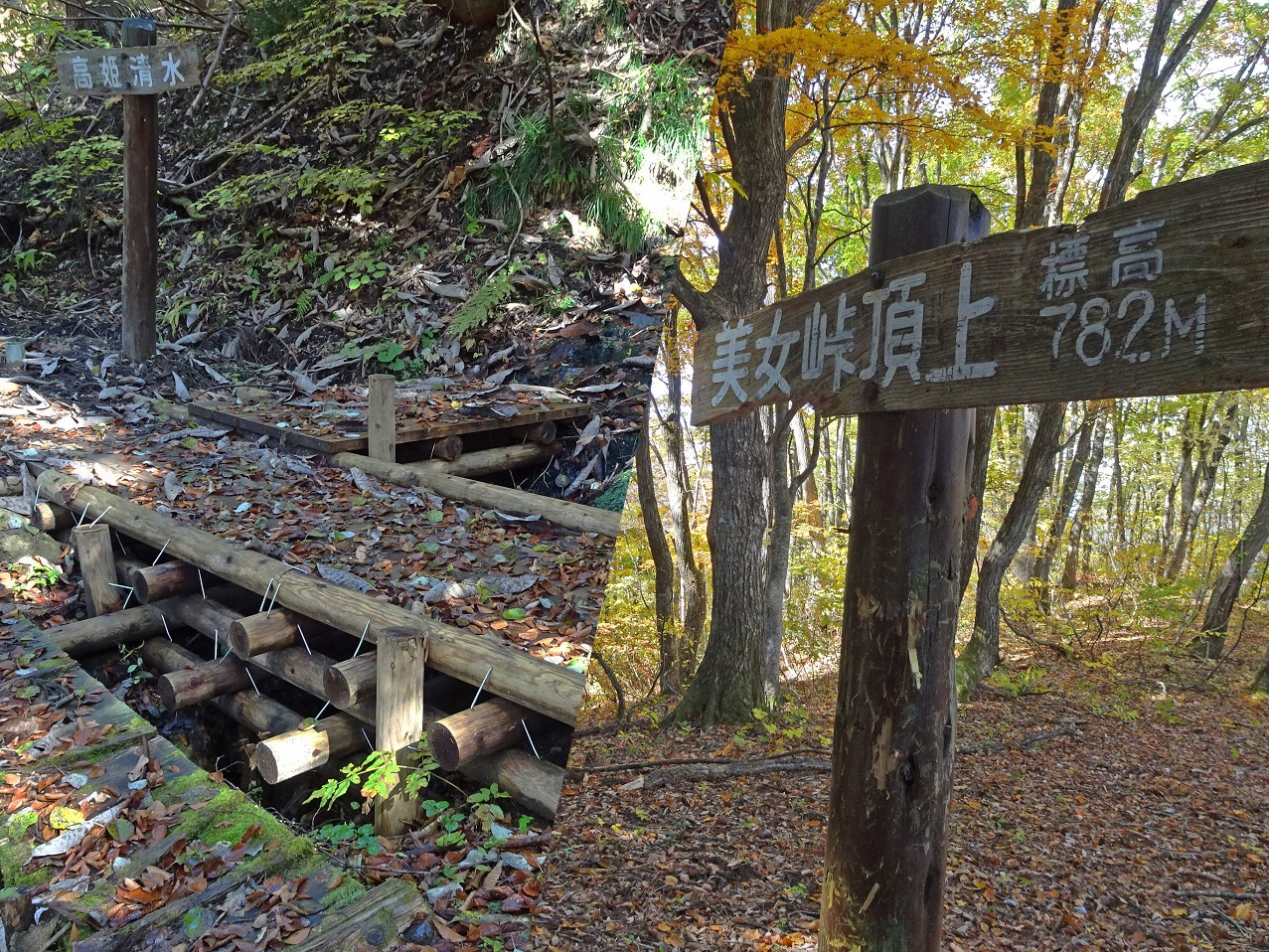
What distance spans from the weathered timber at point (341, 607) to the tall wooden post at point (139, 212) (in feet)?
5.10

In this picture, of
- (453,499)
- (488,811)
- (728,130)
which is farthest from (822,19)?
(488,811)

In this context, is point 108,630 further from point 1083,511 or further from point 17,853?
point 1083,511

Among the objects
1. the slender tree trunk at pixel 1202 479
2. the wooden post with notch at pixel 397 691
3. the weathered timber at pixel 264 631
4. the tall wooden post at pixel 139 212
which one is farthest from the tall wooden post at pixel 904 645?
the slender tree trunk at pixel 1202 479

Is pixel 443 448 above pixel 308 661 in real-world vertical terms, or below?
above

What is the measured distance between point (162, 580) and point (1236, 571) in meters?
7.79

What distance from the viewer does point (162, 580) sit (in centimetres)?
268

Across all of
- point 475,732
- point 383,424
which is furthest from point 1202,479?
point 475,732

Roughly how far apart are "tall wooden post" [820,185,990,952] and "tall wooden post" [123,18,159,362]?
3981 millimetres

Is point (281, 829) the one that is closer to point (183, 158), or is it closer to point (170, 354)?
point (170, 354)

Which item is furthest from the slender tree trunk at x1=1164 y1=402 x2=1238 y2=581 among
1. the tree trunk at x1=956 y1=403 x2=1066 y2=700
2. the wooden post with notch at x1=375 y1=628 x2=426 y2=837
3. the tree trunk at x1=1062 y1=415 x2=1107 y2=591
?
the wooden post with notch at x1=375 y1=628 x2=426 y2=837

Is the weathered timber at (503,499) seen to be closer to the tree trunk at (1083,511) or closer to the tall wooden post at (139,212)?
the tall wooden post at (139,212)

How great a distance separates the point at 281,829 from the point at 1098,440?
11.2m

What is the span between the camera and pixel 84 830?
6.21 ft

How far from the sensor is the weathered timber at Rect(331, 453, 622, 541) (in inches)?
124
